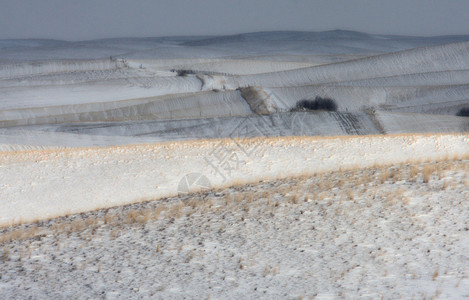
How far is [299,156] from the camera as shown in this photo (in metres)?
11.7

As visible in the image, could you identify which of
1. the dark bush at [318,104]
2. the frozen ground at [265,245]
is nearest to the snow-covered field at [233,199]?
the frozen ground at [265,245]

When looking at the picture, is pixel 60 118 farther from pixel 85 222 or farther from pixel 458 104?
pixel 458 104

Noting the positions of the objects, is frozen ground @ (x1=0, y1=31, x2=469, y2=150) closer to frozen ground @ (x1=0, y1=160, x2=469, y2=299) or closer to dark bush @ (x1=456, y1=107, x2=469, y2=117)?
dark bush @ (x1=456, y1=107, x2=469, y2=117)

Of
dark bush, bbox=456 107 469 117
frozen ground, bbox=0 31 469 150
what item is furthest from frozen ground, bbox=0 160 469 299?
dark bush, bbox=456 107 469 117

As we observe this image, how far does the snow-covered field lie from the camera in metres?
6.01

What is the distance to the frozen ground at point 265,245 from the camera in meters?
5.75

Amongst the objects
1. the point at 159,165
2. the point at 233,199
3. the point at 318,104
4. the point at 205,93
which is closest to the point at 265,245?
the point at 233,199

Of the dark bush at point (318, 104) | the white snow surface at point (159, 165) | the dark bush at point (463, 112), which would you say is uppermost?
the dark bush at point (318, 104)

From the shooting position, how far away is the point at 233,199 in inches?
352

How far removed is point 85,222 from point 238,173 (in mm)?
3580

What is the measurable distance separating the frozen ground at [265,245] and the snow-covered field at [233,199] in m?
0.03

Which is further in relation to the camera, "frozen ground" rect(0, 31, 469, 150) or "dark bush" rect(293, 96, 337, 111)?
"dark bush" rect(293, 96, 337, 111)

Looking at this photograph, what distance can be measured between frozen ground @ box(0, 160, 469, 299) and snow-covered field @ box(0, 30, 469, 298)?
0.03 meters

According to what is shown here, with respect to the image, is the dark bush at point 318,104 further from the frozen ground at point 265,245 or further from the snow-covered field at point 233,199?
the frozen ground at point 265,245
